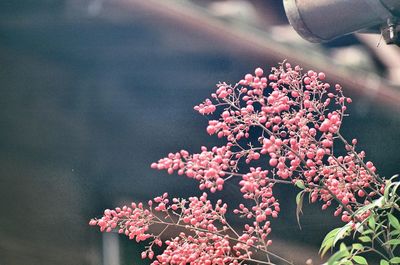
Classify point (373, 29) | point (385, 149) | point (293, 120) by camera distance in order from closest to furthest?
point (293, 120), point (373, 29), point (385, 149)

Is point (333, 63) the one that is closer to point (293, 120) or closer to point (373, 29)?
point (373, 29)

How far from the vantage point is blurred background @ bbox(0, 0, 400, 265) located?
1.80 metres

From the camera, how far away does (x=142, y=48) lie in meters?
1.88

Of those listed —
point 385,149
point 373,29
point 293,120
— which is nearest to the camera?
point 293,120

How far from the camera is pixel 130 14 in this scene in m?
1.89

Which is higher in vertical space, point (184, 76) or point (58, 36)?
point (58, 36)

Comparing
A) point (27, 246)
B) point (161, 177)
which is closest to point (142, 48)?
point (161, 177)

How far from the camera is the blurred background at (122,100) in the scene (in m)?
1.80

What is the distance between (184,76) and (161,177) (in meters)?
0.34

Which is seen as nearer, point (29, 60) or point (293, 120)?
point (293, 120)

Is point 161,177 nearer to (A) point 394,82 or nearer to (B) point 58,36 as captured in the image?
(B) point 58,36

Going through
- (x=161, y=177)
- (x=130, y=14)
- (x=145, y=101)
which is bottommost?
(x=161, y=177)

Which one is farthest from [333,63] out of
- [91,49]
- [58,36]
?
[58,36]

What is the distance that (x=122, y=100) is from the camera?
1.87 m
